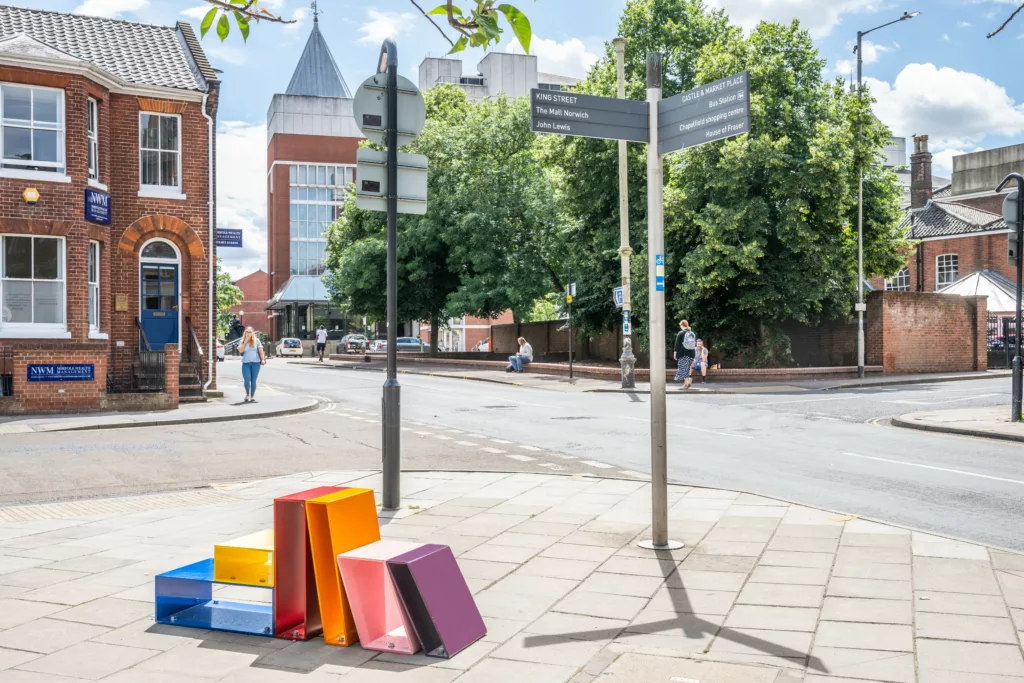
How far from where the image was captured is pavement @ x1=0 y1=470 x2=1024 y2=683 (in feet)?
14.0

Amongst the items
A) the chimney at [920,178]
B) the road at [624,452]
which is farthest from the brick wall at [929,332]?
the chimney at [920,178]

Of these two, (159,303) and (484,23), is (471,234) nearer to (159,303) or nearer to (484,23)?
(159,303)

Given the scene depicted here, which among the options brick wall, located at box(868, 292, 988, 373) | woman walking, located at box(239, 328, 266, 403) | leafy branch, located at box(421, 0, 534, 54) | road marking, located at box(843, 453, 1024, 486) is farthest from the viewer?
brick wall, located at box(868, 292, 988, 373)

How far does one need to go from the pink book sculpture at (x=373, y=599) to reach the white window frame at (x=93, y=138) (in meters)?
18.9

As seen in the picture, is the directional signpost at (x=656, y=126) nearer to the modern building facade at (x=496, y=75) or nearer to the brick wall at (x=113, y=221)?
the brick wall at (x=113, y=221)

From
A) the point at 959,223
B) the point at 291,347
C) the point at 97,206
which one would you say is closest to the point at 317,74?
the point at 291,347

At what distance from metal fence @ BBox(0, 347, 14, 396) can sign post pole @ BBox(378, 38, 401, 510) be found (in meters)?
13.6

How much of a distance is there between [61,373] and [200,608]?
613 inches

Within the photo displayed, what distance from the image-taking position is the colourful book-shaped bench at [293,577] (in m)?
4.78

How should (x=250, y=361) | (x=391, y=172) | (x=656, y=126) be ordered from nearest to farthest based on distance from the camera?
(x=656, y=126) < (x=391, y=172) < (x=250, y=361)

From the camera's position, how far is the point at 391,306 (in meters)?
8.05

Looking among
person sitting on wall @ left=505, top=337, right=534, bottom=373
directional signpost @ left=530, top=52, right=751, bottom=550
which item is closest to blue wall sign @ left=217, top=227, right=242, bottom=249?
person sitting on wall @ left=505, top=337, right=534, bottom=373

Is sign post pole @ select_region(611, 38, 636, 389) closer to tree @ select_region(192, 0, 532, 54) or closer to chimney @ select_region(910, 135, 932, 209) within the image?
tree @ select_region(192, 0, 532, 54)

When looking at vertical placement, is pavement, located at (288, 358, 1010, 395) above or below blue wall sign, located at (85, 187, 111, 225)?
below
